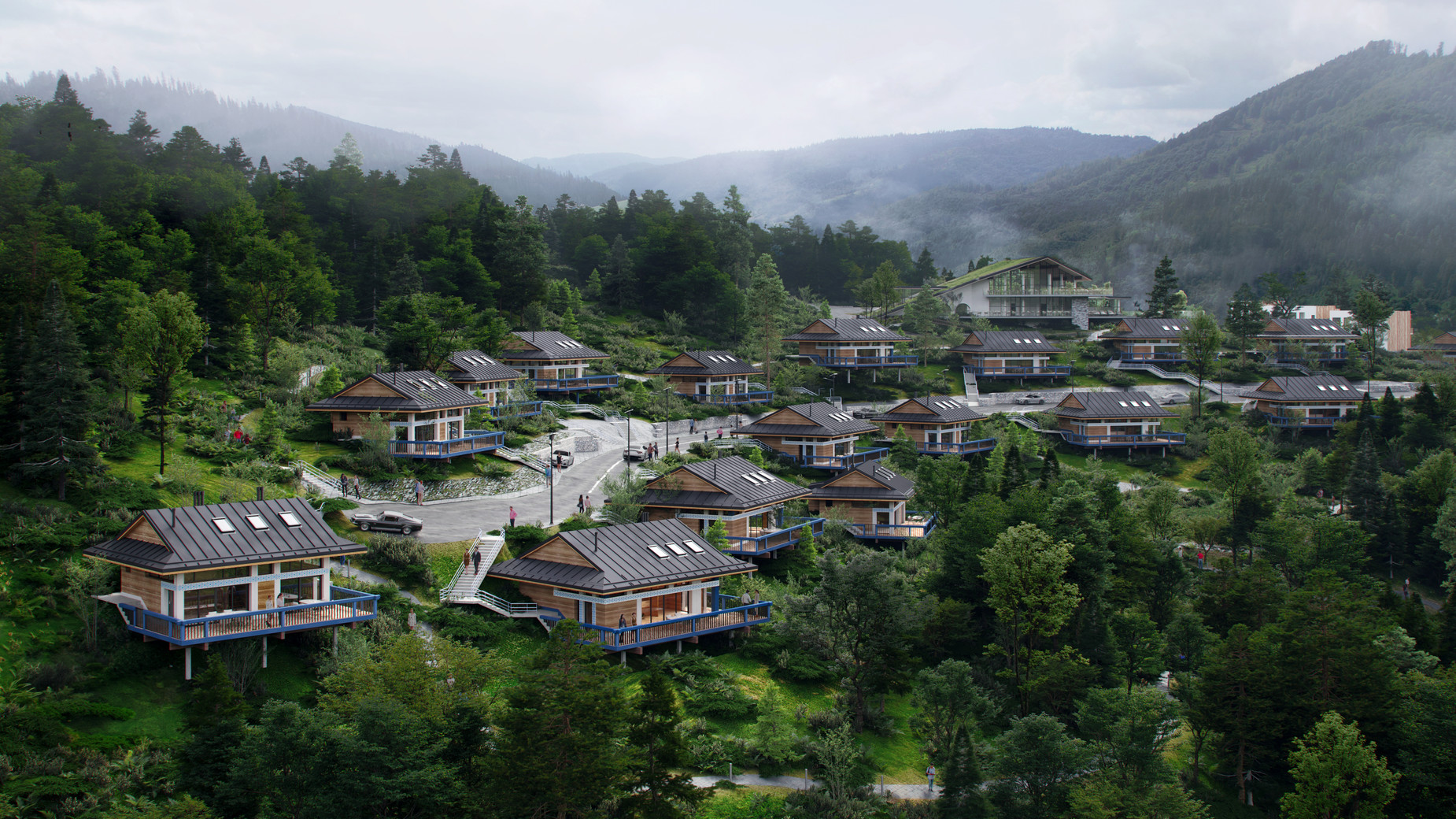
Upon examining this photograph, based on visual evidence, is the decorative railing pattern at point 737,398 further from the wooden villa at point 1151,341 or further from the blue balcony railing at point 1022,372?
the wooden villa at point 1151,341

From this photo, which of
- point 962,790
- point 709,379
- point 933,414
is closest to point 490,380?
point 709,379

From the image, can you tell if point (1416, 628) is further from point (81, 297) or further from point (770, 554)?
point (81, 297)

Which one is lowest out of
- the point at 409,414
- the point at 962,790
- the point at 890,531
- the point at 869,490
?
the point at 962,790

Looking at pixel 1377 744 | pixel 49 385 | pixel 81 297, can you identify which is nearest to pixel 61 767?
pixel 49 385

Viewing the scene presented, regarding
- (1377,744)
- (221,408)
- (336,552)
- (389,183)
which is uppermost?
(389,183)

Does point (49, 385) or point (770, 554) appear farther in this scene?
point (770, 554)

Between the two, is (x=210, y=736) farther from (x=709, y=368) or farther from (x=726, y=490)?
(x=709, y=368)
